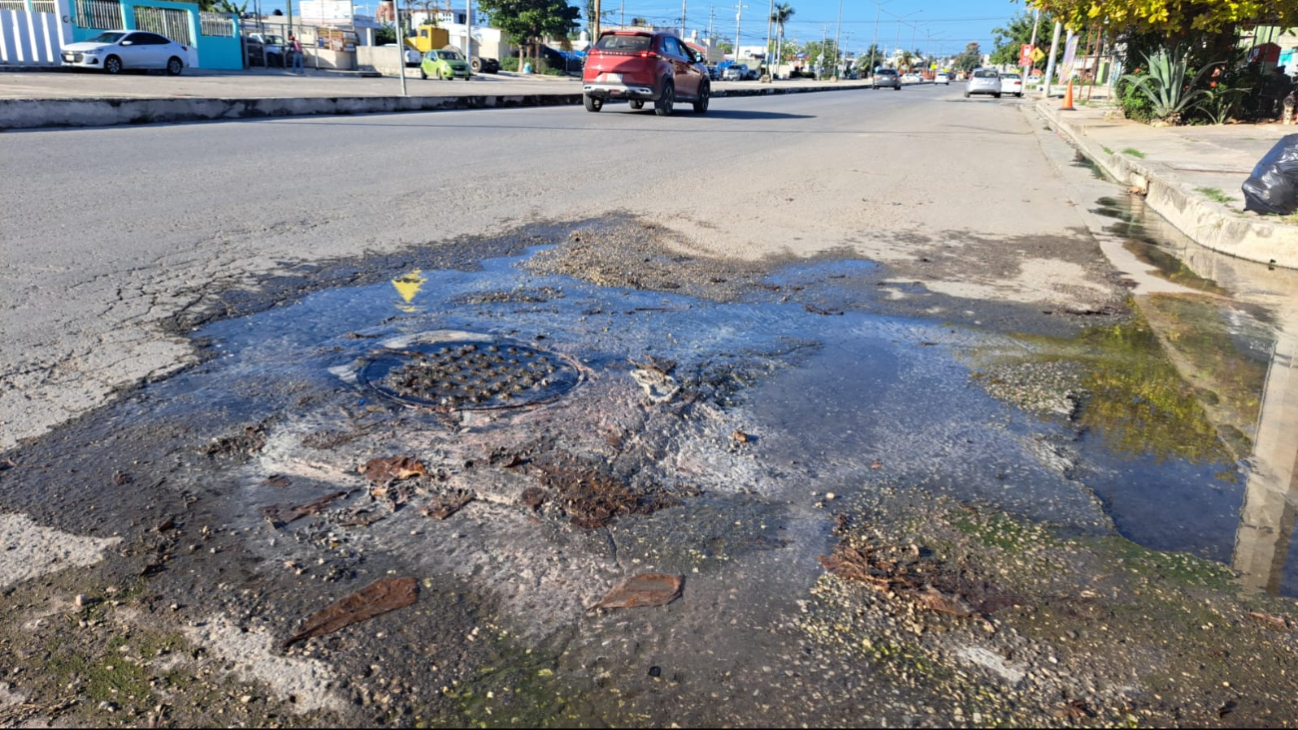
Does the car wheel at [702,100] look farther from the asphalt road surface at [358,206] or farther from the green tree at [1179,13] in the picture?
the green tree at [1179,13]

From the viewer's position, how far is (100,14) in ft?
121

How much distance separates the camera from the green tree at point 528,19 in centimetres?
6588

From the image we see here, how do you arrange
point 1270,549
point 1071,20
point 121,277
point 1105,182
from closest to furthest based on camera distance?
point 1270,549 < point 121,277 < point 1105,182 < point 1071,20

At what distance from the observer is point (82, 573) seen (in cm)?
249

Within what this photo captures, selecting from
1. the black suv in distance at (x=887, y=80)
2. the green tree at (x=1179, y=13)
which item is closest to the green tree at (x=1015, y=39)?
the black suv in distance at (x=887, y=80)

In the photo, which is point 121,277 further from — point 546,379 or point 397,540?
point 397,540

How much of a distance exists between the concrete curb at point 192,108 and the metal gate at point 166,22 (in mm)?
24144

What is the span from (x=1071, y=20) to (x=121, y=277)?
22.7 metres

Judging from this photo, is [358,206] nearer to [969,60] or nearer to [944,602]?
[944,602]

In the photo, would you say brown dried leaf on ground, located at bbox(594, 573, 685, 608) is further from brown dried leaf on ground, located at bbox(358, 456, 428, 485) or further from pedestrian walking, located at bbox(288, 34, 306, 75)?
pedestrian walking, located at bbox(288, 34, 306, 75)

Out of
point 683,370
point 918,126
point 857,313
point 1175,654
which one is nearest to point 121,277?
point 683,370

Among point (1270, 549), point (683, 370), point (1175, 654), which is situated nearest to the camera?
point (1175, 654)

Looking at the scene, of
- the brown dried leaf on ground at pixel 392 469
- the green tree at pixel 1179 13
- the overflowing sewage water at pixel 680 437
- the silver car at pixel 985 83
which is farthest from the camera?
the silver car at pixel 985 83

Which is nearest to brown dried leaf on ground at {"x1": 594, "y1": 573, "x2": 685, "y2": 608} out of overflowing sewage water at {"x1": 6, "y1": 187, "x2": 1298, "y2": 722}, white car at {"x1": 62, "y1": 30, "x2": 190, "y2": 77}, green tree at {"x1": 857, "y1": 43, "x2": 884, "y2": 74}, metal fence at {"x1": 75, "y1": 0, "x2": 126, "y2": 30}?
overflowing sewage water at {"x1": 6, "y1": 187, "x2": 1298, "y2": 722}
